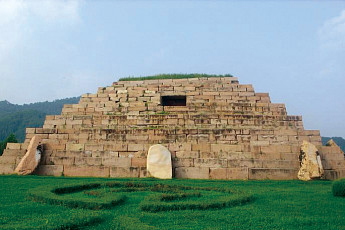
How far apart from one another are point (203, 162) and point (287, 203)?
5.98 metres

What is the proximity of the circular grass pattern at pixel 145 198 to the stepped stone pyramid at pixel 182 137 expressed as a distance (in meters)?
3.61

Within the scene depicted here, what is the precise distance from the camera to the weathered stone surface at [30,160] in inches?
472

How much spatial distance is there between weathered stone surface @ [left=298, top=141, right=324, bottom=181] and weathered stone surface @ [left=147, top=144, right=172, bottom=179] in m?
5.29

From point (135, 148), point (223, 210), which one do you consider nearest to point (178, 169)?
point (135, 148)

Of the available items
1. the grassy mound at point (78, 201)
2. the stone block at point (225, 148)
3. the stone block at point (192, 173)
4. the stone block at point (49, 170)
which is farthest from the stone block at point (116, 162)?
the grassy mound at point (78, 201)

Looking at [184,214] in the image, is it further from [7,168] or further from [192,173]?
[7,168]

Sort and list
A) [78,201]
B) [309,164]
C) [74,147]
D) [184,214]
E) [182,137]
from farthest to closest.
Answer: [182,137] < [74,147] < [309,164] < [78,201] < [184,214]

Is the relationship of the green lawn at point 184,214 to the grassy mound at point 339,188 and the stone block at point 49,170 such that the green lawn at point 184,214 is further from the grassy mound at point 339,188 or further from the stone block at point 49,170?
the stone block at point 49,170

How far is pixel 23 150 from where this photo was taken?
1319 cm

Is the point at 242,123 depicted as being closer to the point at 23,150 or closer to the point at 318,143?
the point at 318,143

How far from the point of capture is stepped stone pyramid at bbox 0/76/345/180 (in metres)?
12.1

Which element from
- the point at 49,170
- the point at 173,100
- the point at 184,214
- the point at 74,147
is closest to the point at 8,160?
the point at 49,170

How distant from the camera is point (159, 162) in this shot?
38.5ft

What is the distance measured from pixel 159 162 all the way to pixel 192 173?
1.46 meters
